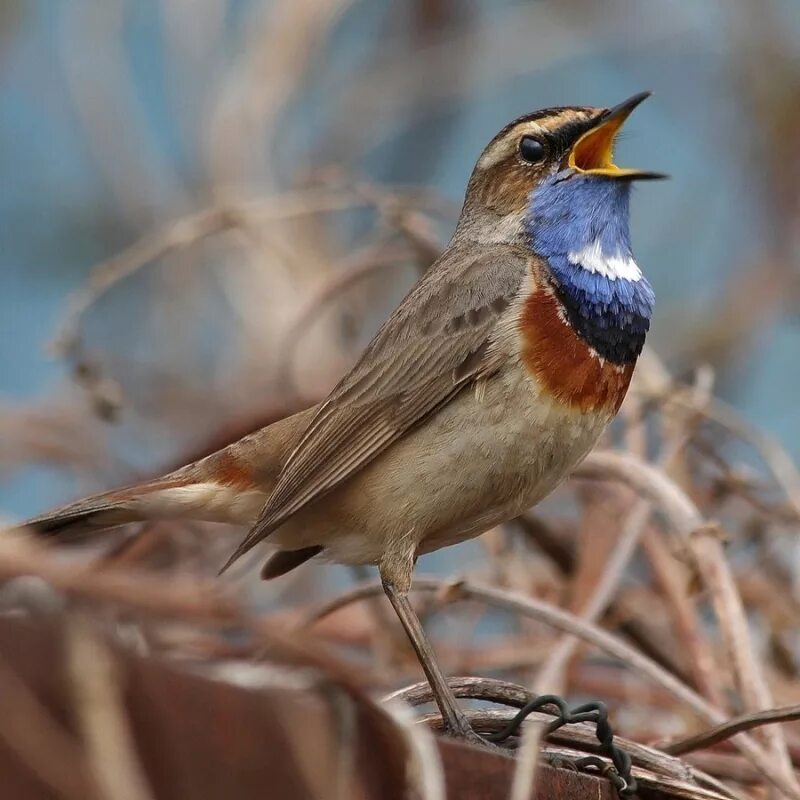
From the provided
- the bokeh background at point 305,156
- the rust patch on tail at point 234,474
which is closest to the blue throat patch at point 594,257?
the rust patch on tail at point 234,474

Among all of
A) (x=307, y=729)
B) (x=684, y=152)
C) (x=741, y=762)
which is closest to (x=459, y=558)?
(x=741, y=762)

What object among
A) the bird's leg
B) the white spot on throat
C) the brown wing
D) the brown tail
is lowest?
the bird's leg

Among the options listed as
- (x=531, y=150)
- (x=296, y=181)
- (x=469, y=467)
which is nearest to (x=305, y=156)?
(x=296, y=181)

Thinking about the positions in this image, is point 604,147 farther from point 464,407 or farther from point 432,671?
point 432,671

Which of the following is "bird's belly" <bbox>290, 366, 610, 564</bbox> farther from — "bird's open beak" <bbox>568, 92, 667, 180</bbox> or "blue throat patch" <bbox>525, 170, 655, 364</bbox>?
"bird's open beak" <bbox>568, 92, 667, 180</bbox>

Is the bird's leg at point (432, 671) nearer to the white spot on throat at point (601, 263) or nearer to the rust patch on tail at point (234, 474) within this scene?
the rust patch on tail at point (234, 474)

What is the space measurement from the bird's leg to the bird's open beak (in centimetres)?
137

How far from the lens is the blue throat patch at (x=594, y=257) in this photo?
13.8 ft

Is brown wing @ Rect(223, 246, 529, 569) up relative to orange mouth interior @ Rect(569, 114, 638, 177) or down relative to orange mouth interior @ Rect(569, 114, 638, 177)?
down

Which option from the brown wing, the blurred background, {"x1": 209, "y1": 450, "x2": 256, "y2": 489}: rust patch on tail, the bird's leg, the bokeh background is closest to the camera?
the bird's leg

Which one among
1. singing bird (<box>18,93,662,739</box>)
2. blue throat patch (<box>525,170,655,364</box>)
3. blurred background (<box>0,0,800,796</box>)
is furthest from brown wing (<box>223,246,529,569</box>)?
blurred background (<box>0,0,800,796</box>)

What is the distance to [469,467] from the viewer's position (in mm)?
4004

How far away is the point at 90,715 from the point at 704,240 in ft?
25.7

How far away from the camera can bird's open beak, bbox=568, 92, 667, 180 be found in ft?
14.6
